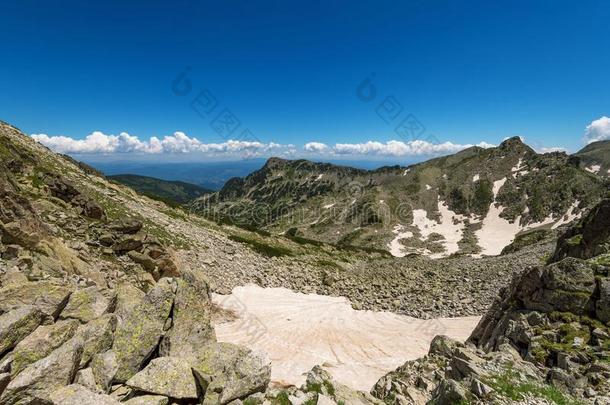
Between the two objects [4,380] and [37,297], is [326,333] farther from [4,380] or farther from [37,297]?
[4,380]

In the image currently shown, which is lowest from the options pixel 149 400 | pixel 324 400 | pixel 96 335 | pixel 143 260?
pixel 324 400

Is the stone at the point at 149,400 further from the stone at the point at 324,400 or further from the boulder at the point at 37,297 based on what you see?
the stone at the point at 324,400

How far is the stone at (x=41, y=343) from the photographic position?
11.1 meters

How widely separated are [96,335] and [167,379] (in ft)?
11.4

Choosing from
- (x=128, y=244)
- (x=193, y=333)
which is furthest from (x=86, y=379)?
(x=128, y=244)

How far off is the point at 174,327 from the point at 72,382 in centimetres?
441

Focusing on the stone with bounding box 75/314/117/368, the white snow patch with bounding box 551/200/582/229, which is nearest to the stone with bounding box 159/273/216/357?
the stone with bounding box 75/314/117/368

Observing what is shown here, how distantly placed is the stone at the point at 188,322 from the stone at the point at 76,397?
12.4ft

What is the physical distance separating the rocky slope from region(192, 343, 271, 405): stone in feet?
21.7

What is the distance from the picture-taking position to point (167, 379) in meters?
12.2

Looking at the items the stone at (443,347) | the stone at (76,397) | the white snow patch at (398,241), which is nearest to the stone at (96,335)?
the stone at (76,397)

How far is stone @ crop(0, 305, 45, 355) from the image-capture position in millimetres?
11289

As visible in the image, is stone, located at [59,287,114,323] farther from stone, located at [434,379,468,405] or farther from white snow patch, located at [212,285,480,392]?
stone, located at [434,379,468,405]

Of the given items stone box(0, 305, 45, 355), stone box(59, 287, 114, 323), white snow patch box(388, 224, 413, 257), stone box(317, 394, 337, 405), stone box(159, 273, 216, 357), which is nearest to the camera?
stone box(0, 305, 45, 355)
